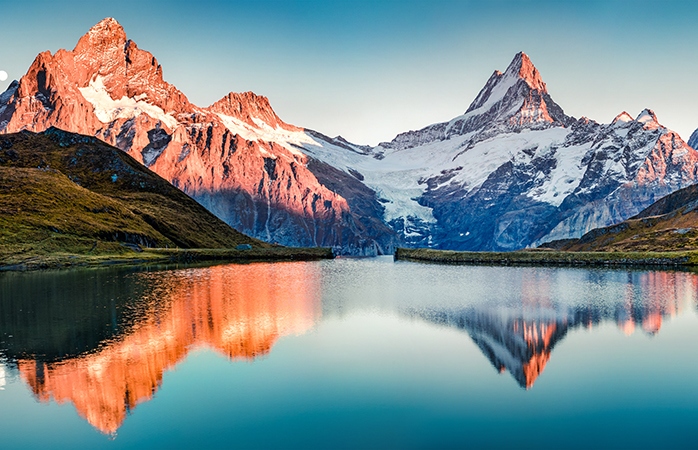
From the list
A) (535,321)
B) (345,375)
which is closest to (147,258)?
(535,321)

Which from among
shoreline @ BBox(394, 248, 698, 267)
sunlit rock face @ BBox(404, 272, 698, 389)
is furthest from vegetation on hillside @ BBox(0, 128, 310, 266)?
sunlit rock face @ BBox(404, 272, 698, 389)

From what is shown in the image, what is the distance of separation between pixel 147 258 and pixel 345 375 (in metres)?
103

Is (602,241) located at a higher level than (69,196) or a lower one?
lower

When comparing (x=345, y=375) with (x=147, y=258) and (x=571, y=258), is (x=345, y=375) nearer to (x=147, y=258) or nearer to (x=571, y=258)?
(x=147, y=258)

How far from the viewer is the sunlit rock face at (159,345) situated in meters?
20.9

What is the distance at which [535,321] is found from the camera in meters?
38.4

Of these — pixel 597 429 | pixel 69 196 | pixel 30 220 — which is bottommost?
pixel 597 429

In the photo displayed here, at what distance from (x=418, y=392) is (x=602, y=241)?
5778 inches

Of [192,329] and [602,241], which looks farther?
[602,241]

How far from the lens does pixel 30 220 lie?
108 m

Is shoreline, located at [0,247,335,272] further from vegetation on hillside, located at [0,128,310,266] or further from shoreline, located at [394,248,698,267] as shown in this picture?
shoreline, located at [394,248,698,267]

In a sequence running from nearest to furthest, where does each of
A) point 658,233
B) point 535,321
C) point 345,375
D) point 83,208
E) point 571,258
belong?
point 345,375 < point 535,321 < point 571,258 < point 83,208 < point 658,233

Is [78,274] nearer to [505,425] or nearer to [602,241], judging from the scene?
[505,425]

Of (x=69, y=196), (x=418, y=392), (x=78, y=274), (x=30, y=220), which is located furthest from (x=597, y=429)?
(x=69, y=196)
